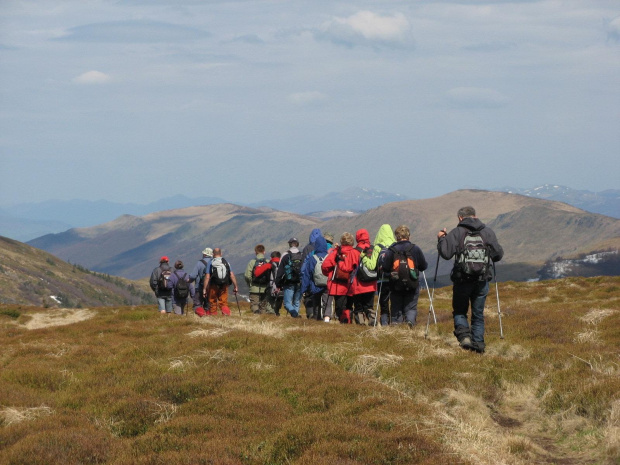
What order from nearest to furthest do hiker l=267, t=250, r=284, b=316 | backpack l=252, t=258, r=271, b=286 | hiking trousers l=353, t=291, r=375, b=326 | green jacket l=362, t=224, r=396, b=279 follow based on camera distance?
1. green jacket l=362, t=224, r=396, b=279
2. hiking trousers l=353, t=291, r=375, b=326
3. backpack l=252, t=258, r=271, b=286
4. hiker l=267, t=250, r=284, b=316

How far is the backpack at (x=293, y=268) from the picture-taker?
22.1m

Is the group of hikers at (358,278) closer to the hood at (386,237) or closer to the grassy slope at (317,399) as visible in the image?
the hood at (386,237)

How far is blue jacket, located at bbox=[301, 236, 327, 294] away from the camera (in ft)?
67.6

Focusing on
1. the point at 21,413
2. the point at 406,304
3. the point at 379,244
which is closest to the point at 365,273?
the point at 379,244

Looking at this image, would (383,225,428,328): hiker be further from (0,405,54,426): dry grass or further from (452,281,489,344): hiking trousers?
(0,405,54,426): dry grass

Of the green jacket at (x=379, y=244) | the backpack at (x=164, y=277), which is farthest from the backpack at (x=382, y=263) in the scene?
the backpack at (x=164, y=277)

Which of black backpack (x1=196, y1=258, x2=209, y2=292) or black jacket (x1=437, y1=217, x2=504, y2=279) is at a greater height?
black jacket (x1=437, y1=217, x2=504, y2=279)

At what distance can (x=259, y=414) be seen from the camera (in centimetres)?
891

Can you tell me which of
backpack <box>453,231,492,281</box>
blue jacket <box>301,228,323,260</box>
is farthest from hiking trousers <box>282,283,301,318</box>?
backpack <box>453,231,492,281</box>

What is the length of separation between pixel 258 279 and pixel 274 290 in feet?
2.40

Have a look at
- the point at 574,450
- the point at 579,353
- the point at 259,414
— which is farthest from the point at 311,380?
the point at 579,353

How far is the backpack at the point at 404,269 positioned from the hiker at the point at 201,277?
8439 millimetres

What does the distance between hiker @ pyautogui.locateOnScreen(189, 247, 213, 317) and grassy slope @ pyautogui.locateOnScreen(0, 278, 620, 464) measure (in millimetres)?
6921

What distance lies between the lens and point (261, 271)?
23172mm
